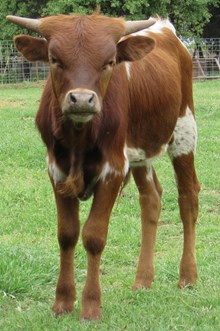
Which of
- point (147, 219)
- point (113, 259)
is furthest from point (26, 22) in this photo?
point (113, 259)

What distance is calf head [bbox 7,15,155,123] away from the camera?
4.39 metres

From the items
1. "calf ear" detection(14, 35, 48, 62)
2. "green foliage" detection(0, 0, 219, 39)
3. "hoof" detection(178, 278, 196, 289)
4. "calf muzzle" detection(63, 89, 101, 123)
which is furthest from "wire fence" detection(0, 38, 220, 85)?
"calf muzzle" detection(63, 89, 101, 123)

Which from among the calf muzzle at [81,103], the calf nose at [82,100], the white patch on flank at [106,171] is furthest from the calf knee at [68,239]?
the calf nose at [82,100]

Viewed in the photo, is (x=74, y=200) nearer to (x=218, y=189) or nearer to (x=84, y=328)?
(x=84, y=328)

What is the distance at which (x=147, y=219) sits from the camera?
21.0 feet

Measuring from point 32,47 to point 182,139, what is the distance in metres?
2.05

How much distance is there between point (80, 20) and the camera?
4.73 meters

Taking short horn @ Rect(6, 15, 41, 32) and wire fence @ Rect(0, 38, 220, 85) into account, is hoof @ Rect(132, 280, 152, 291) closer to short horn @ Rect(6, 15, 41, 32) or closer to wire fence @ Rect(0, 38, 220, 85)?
short horn @ Rect(6, 15, 41, 32)

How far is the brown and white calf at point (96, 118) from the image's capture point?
455cm

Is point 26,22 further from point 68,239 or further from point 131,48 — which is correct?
point 68,239

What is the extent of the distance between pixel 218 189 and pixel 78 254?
352 centimetres

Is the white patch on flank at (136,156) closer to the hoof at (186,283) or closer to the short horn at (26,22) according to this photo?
the hoof at (186,283)

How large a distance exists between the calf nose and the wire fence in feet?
90.1

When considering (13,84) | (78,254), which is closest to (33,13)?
(13,84)
